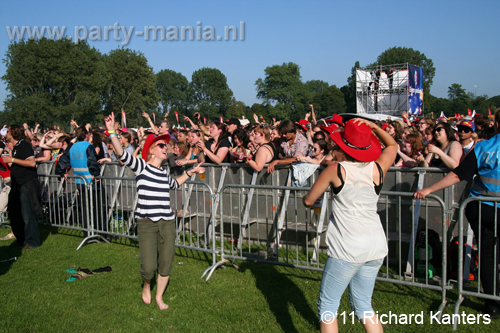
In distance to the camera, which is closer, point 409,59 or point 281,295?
point 281,295

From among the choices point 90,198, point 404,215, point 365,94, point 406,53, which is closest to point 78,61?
point 365,94

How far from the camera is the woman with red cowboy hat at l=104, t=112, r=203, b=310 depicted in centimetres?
495

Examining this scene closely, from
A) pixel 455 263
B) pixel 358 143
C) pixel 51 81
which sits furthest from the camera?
pixel 51 81

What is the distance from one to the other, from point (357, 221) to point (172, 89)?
133607 mm

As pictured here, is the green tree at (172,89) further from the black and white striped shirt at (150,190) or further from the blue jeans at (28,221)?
the black and white striped shirt at (150,190)

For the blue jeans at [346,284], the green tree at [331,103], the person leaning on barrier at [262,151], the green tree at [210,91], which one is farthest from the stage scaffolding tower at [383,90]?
the green tree at [210,91]

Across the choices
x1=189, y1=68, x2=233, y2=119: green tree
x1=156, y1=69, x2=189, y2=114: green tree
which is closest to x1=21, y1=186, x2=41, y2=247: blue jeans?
x1=189, y1=68, x2=233, y2=119: green tree

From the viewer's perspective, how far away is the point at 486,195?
4.42 m

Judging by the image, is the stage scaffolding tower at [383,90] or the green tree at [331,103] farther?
the green tree at [331,103]

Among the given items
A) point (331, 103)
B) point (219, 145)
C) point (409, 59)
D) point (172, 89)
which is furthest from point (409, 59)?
point (219, 145)

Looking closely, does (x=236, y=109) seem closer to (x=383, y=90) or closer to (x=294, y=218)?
(x=383, y=90)

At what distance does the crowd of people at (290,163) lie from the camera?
3.25m

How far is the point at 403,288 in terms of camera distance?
5242 millimetres

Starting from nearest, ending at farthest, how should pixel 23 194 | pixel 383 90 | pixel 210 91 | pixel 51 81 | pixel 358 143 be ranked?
pixel 358 143, pixel 23 194, pixel 383 90, pixel 51 81, pixel 210 91
